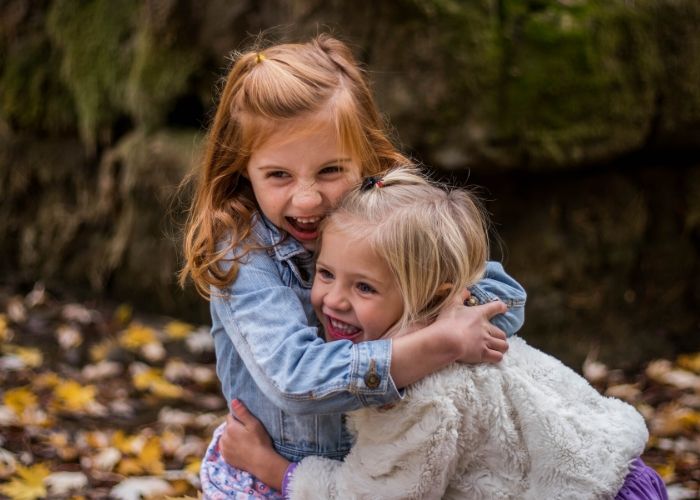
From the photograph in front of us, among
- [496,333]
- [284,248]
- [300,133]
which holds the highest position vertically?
[300,133]

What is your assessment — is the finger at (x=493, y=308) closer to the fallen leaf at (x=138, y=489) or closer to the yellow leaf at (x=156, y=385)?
the fallen leaf at (x=138, y=489)

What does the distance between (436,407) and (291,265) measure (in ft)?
1.77

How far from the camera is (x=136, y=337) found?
4730mm

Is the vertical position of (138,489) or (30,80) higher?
(30,80)

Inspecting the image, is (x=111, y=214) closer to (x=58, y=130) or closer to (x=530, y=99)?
(x=58, y=130)

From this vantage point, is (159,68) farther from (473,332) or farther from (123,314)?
(473,332)

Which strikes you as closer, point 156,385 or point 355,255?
point 355,255

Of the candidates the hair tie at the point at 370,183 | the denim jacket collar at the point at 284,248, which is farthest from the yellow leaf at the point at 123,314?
the hair tie at the point at 370,183

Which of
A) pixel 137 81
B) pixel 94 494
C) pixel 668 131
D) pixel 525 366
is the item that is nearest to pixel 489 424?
pixel 525 366

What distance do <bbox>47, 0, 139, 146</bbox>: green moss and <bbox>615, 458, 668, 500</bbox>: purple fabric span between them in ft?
12.6

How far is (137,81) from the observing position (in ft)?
16.1

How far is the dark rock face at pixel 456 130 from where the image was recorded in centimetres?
406

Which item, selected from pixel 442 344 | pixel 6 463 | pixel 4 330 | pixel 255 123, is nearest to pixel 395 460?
pixel 442 344

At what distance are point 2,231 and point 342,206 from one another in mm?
4011
